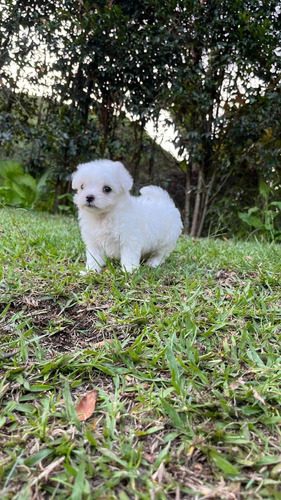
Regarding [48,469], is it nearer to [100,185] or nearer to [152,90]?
[100,185]

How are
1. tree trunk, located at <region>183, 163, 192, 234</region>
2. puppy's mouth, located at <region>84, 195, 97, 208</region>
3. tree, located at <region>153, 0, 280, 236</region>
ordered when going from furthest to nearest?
tree trunk, located at <region>183, 163, 192, 234</region> < tree, located at <region>153, 0, 280, 236</region> < puppy's mouth, located at <region>84, 195, 97, 208</region>

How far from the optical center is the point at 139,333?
1643mm

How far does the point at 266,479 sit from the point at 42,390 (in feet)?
2.51

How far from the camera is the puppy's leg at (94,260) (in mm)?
2297

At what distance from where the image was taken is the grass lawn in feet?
3.17

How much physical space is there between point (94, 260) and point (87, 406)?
1219 mm

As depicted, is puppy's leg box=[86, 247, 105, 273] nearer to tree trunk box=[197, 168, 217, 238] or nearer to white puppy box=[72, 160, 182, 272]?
white puppy box=[72, 160, 182, 272]

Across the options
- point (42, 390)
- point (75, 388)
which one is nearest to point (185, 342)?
point (75, 388)

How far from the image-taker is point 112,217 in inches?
88.7

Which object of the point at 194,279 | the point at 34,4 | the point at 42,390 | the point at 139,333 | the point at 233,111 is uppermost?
the point at 34,4

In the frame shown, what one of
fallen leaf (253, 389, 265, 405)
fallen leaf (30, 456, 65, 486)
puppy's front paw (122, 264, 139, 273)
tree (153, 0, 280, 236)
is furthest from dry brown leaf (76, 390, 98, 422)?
tree (153, 0, 280, 236)

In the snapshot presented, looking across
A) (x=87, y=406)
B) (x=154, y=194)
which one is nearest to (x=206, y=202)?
(x=154, y=194)

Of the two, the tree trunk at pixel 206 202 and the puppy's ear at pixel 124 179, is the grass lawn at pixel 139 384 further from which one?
the tree trunk at pixel 206 202

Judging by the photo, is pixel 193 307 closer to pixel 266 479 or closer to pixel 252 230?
pixel 266 479
